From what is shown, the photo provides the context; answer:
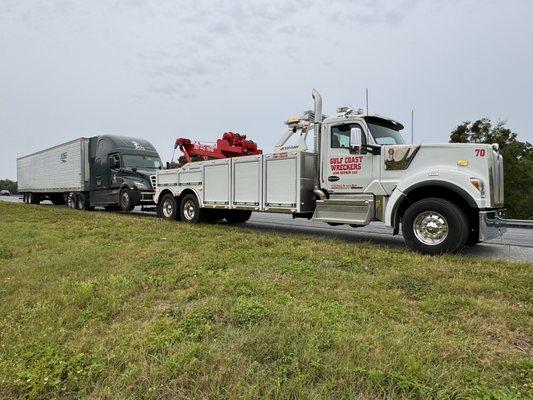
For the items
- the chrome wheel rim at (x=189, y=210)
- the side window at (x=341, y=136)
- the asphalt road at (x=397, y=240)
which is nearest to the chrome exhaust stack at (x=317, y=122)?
the side window at (x=341, y=136)

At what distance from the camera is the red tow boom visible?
12800mm

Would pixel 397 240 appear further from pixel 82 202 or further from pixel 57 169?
pixel 57 169

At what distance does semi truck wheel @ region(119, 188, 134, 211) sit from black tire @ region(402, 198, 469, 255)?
12191 millimetres

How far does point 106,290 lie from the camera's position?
480 cm

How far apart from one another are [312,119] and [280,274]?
5585mm

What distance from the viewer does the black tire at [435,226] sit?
268 inches

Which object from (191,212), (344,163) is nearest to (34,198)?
(191,212)

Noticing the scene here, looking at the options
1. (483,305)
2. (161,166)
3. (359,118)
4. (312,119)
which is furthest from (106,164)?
(483,305)

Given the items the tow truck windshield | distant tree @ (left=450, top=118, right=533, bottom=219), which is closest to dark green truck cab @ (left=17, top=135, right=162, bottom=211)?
the tow truck windshield

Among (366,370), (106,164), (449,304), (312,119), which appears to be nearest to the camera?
(366,370)

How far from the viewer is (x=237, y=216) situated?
13.3m

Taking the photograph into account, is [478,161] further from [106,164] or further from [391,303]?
[106,164]

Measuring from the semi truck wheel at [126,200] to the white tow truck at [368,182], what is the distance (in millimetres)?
5360

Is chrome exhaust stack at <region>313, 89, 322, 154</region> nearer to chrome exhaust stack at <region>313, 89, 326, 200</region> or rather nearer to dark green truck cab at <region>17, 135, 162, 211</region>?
chrome exhaust stack at <region>313, 89, 326, 200</region>
